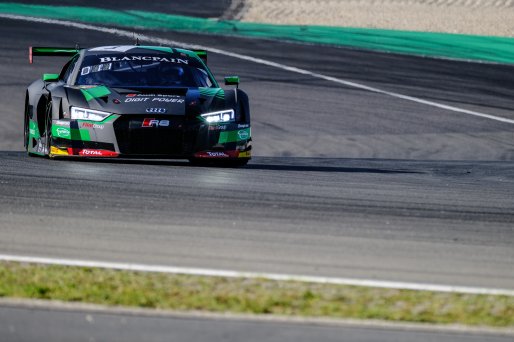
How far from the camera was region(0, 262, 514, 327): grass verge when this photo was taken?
19.3ft

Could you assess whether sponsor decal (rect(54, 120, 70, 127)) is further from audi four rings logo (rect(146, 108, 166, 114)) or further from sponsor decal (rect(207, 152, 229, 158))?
sponsor decal (rect(207, 152, 229, 158))

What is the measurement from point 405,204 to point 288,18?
23.2m

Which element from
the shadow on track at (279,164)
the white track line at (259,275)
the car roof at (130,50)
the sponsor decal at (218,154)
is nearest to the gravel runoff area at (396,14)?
the shadow on track at (279,164)

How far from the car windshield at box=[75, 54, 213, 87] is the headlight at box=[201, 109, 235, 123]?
98 centimetres

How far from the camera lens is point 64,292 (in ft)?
20.2

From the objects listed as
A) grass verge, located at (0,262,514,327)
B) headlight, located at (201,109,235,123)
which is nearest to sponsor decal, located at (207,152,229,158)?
headlight, located at (201,109,235,123)

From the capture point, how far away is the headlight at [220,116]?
1264cm

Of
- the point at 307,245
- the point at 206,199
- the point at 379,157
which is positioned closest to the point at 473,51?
the point at 379,157

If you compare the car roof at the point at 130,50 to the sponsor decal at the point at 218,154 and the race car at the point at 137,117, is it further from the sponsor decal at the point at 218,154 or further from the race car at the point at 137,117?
the sponsor decal at the point at 218,154

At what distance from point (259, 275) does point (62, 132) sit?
6.24 meters

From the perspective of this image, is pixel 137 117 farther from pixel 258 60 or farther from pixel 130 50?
pixel 258 60

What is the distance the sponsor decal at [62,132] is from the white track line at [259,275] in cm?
553

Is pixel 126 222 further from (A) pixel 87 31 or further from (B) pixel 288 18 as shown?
(B) pixel 288 18

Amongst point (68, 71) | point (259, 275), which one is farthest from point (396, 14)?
point (259, 275)
